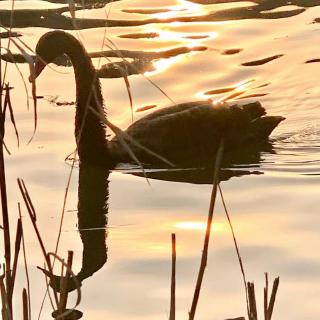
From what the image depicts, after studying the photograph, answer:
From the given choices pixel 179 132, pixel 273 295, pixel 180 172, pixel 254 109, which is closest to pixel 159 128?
pixel 179 132

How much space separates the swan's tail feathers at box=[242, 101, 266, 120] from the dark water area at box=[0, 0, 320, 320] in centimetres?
22

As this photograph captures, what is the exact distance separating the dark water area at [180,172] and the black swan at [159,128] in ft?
0.42

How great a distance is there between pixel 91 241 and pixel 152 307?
3.65 ft

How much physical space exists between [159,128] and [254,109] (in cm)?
84

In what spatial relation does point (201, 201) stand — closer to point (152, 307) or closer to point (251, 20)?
point (152, 307)

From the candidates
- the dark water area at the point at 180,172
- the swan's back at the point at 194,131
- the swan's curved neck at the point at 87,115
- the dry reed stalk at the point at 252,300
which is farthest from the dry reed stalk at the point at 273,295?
the swan's curved neck at the point at 87,115

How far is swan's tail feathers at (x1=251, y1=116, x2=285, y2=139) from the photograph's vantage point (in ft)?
27.8

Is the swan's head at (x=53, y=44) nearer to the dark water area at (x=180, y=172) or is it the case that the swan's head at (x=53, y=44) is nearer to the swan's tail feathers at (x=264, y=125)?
the dark water area at (x=180, y=172)

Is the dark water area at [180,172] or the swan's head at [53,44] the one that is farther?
the swan's head at [53,44]

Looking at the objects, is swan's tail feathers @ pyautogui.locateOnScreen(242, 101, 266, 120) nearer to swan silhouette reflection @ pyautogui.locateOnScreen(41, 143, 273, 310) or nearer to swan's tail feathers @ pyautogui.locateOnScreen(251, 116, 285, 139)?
swan's tail feathers @ pyautogui.locateOnScreen(251, 116, 285, 139)

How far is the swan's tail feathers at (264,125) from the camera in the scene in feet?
27.8

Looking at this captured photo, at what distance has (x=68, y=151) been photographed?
321 inches

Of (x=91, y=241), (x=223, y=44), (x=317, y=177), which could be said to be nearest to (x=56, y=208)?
(x=91, y=241)

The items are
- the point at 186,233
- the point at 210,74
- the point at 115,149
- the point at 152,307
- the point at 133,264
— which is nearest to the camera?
the point at 152,307
